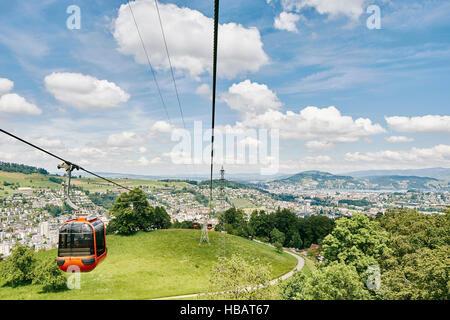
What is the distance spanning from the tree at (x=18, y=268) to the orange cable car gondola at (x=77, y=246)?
99.2 ft

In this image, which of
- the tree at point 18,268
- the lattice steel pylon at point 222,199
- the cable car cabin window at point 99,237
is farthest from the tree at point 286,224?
the cable car cabin window at point 99,237

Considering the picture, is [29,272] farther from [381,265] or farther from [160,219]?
[381,265]

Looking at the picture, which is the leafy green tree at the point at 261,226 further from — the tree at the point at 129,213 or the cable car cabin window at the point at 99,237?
the cable car cabin window at the point at 99,237

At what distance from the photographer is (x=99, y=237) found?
42.4ft

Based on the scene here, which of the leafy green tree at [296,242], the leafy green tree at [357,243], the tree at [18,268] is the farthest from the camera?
the leafy green tree at [296,242]

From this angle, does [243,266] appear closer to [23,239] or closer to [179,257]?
[179,257]

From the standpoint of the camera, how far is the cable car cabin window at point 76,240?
11.8 m

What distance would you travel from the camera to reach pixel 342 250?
29.2 m

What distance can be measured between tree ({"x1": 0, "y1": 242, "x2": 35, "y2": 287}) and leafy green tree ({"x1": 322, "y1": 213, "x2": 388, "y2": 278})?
1515 inches

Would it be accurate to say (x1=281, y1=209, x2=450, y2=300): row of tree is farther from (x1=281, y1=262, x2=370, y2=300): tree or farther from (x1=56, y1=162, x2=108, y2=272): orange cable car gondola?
(x1=56, y1=162, x2=108, y2=272): orange cable car gondola
